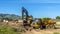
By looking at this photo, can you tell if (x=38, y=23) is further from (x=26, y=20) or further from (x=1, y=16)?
(x=1, y=16)

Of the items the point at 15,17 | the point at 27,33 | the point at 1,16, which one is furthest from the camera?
the point at 15,17

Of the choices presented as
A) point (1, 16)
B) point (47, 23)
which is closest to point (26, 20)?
point (47, 23)

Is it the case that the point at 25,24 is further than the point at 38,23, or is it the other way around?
the point at 38,23

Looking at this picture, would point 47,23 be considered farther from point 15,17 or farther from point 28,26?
point 15,17

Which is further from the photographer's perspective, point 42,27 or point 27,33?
point 42,27

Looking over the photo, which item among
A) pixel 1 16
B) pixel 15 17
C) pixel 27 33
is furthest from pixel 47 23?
pixel 15 17

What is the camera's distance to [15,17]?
6038 cm

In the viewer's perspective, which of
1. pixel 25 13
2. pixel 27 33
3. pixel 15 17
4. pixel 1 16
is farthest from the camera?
pixel 15 17

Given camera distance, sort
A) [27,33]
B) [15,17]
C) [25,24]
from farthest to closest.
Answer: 1. [15,17]
2. [25,24]
3. [27,33]

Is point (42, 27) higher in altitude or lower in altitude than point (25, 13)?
lower

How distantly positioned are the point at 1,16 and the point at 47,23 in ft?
53.4

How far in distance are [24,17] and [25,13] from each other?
1.03 m

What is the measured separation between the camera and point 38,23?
135 ft

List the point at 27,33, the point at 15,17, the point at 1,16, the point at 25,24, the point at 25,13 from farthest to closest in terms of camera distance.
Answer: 1. the point at 15,17
2. the point at 1,16
3. the point at 25,13
4. the point at 25,24
5. the point at 27,33
